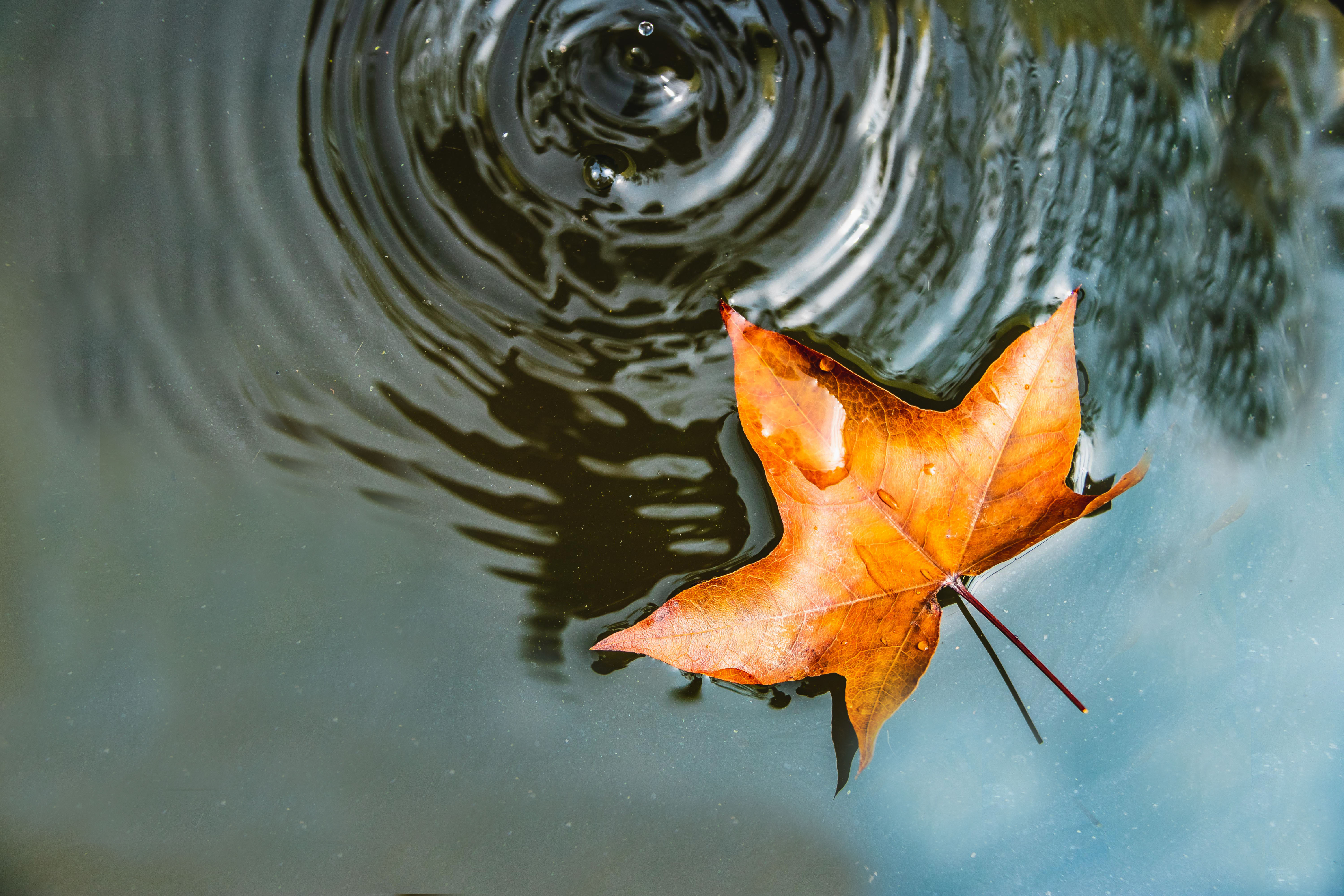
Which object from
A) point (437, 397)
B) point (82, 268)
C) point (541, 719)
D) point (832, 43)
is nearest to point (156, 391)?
point (82, 268)

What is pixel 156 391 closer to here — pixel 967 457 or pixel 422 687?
pixel 422 687

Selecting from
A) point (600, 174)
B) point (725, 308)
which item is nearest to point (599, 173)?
point (600, 174)

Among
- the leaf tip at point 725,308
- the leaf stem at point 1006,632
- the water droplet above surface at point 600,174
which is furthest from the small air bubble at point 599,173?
the leaf stem at point 1006,632

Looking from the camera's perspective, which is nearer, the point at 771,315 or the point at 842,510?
the point at 842,510

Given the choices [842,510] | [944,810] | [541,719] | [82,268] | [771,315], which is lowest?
[944,810]

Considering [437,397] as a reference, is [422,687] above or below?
below

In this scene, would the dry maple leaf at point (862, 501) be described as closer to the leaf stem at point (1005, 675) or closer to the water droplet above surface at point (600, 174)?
the leaf stem at point (1005, 675)
